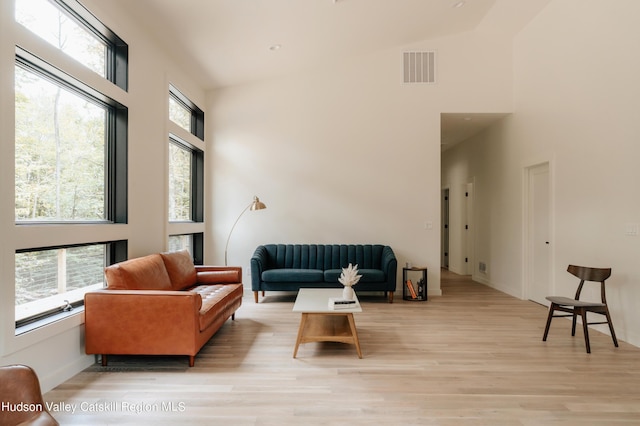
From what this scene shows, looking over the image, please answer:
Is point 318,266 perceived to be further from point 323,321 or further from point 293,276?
point 323,321

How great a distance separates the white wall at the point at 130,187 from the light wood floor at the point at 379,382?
0.33 metres

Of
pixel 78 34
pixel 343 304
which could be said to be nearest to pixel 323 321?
pixel 343 304

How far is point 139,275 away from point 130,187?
0.97 m

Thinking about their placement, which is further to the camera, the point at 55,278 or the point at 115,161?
the point at 115,161

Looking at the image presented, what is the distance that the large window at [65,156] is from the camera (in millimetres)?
2425

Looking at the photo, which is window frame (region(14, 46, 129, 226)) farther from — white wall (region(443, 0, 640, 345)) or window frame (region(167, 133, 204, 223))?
white wall (region(443, 0, 640, 345))

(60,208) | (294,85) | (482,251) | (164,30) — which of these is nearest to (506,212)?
(482,251)

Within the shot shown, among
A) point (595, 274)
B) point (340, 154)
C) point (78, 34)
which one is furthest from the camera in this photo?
point (340, 154)

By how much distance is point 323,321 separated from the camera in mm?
3545

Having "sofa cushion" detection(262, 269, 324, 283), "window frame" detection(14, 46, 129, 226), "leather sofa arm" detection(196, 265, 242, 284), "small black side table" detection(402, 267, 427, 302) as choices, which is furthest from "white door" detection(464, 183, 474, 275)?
"window frame" detection(14, 46, 129, 226)

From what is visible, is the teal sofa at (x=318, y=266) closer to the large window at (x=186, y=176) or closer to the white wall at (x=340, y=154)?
the white wall at (x=340, y=154)

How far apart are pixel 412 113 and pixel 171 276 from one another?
4.35 meters

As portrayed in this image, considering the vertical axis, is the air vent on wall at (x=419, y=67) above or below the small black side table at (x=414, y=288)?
above

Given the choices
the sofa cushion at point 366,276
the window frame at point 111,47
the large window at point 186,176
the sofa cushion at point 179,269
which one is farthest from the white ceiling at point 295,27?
the sofa cushion at point 366,276
